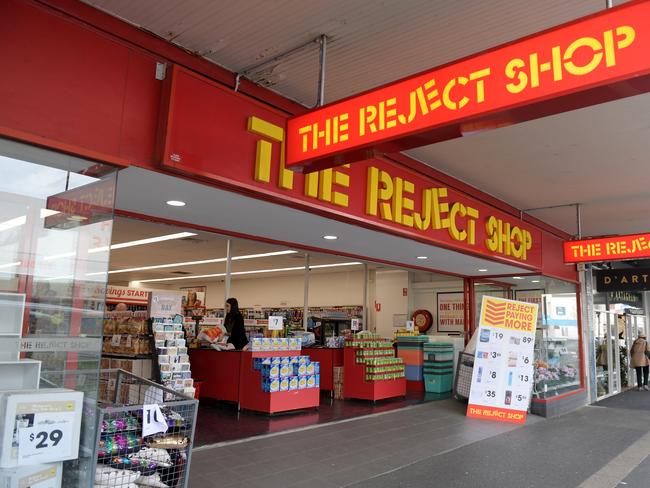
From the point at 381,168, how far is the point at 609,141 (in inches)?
95.2

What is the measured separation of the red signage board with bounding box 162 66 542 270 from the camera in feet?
11.8

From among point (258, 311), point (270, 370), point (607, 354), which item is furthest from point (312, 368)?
point (607, 354)

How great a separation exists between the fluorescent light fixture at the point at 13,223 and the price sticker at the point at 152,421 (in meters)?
1.32

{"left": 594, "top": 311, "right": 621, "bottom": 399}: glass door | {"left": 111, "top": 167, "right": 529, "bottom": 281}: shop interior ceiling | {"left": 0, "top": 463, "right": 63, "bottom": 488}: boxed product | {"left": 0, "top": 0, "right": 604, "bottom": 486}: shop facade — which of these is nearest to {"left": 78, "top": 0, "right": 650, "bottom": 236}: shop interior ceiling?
{"left": 0, "top": 0, "right": 604, "bottom": 486}: shop facade

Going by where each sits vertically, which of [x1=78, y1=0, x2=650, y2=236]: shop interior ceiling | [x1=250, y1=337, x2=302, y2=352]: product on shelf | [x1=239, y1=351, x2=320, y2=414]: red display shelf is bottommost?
[x1=239, y1=351, x2=320, y2=414]: red display shelf

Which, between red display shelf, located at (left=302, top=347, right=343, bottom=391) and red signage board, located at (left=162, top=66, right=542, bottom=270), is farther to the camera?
red display shelf, located at (left=302, top=347, right=343, bottom=391)

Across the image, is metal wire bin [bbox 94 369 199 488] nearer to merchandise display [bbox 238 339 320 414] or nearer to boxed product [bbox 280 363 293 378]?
merchandise display [bbox 238 339 320 414]

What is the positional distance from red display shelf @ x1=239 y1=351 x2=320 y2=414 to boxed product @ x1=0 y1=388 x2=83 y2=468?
4157 mm

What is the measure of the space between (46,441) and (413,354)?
26.4 feet

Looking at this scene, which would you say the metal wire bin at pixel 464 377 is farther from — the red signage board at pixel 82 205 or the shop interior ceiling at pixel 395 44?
the red signage board at pixel 82 205

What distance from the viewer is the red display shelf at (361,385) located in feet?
26.9

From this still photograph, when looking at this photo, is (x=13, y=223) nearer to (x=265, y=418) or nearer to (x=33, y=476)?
(x=33, y=476)

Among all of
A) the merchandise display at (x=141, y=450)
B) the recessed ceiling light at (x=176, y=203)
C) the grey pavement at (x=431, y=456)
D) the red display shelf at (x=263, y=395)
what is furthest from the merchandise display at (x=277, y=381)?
the merchandise display at (x=141, y=450)

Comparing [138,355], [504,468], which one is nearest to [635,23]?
[504,468]
